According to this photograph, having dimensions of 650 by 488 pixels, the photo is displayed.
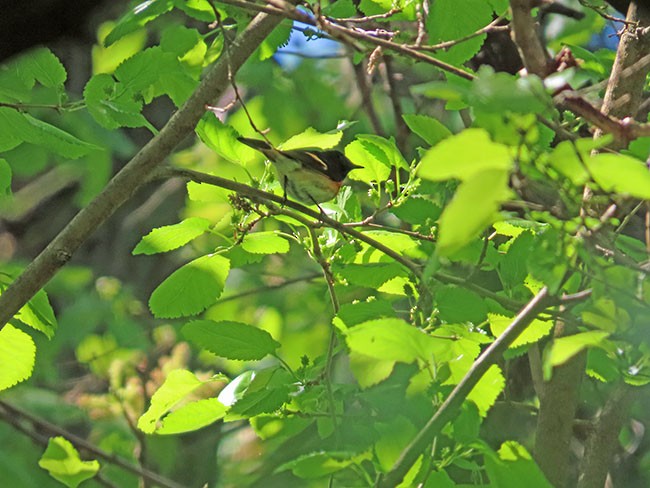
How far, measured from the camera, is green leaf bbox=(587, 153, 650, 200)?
106 centimetres

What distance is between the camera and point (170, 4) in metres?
2.27

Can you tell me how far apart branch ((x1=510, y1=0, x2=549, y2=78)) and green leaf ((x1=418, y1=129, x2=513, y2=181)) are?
468 millimetres

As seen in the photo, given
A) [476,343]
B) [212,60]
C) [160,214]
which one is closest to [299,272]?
[160,214]

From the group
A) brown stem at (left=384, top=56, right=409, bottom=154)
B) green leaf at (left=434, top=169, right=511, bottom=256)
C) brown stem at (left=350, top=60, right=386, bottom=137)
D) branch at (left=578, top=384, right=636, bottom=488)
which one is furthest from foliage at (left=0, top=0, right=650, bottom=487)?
brown stem at (left=350, top=60, right=386, bottom=137)

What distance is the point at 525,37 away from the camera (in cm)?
145

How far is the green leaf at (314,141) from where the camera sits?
2.18m

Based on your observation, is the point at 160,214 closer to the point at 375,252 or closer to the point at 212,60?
the point at 212,60

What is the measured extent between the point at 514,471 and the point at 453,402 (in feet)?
0.45

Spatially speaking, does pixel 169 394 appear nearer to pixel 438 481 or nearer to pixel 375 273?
pixel 375 273

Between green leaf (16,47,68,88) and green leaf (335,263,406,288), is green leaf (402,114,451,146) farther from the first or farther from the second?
green leaf (16,47,68,88)

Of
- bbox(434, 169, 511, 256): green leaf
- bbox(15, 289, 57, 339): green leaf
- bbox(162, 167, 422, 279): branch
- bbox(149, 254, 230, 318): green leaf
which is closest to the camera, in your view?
bbox(434, 169, 511, 256): green leaf

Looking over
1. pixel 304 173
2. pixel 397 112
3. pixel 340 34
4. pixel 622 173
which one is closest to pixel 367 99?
pixel 397 112

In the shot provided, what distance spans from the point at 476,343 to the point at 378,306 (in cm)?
20

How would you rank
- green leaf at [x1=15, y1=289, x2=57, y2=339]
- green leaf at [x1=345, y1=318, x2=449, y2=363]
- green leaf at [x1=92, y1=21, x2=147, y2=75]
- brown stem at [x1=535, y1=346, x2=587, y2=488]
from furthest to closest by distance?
green leaf at [x1=92, y1=21, x2=147, y2=75] → brown stem at [x1=535, y1=346, x2=587, y2=488] → green leaf at [x1=15, y1=289, x2=57, y2=339] → green leaf at [x1=345, y1=318, x2=449, y2=363]
